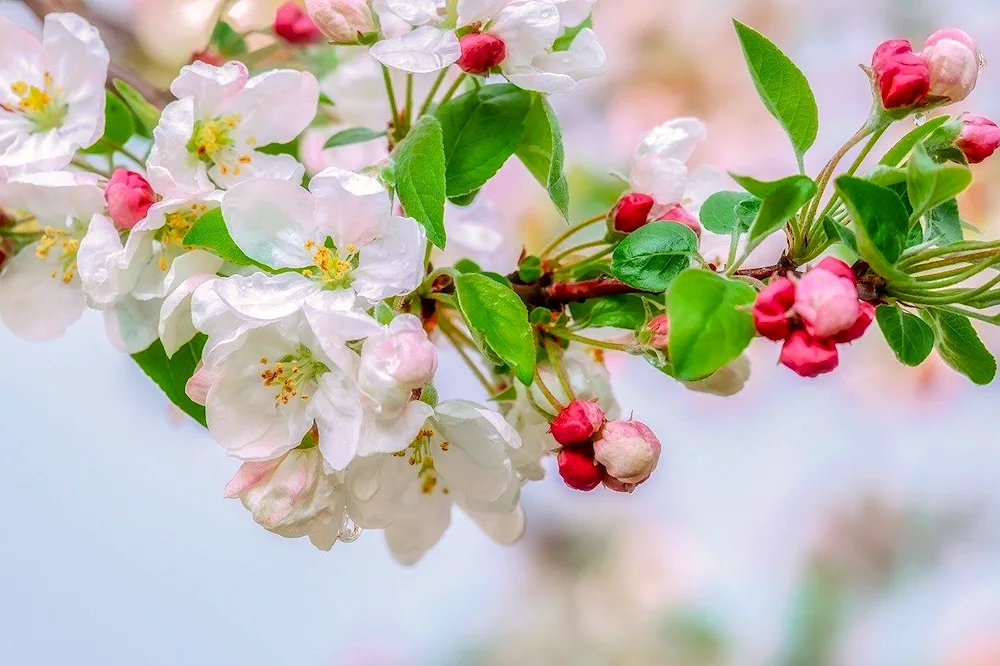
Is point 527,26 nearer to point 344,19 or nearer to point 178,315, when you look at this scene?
point 344,19

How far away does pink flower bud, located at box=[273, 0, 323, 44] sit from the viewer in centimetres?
86

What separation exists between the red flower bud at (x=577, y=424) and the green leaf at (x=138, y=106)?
1.19 feet

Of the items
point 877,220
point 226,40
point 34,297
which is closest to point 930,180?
point 877,220

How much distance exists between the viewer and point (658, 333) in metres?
0.48

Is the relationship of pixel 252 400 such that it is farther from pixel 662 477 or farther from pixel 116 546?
pixel 662 477

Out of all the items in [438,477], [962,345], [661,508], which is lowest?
[661,508]

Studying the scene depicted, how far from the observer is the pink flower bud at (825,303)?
38cm

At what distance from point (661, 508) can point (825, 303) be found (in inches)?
45.7

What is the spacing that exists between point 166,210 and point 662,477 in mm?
1131

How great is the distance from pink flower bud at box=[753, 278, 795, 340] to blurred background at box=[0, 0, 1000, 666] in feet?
2.82

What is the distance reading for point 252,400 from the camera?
49cm

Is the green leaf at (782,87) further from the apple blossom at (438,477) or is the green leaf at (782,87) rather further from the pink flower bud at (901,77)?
the apple blossom at (438,477)

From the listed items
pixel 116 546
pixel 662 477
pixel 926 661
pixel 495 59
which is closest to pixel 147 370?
pixel 495 59

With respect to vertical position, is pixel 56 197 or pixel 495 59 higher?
pixel 495 59
